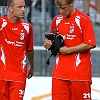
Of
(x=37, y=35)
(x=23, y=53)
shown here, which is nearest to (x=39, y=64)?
(x=37, y=35)

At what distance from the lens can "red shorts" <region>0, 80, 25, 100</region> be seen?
589 centimetres

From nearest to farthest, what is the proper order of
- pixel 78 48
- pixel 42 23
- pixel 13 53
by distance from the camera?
pixel 78 48, pixel 13 53, pixel 42 23

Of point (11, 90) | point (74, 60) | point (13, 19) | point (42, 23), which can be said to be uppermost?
point (13, 19)

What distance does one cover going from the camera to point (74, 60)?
5734 mm

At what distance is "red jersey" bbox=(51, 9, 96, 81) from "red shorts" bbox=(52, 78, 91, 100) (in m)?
0.06

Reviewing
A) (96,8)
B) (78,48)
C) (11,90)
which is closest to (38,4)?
(96,8)

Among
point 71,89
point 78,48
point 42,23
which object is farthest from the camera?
point 42,23

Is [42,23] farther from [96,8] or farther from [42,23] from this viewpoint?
[96,8]

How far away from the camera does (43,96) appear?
26.9ft

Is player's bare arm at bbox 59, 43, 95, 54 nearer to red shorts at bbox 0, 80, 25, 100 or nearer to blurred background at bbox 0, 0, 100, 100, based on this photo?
red shorts at bbox 0, 80, 25, 100

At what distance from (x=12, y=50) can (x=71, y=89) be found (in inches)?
33.9

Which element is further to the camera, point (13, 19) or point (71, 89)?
point (13, 19)

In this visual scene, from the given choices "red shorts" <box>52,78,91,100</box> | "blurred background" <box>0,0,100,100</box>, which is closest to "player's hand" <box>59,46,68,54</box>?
"red shorts" <box>52,78,91,100</box>

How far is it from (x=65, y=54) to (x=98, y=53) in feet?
12.2
